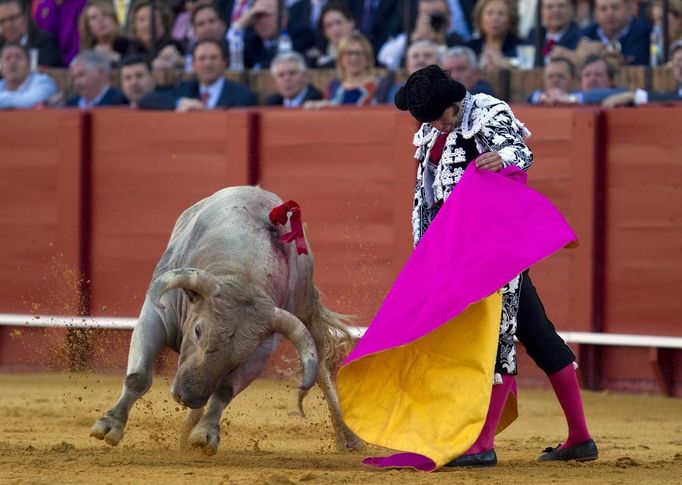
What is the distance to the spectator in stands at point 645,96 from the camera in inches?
285

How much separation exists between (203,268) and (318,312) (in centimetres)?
88

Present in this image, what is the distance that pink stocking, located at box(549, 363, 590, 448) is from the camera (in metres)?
4.86

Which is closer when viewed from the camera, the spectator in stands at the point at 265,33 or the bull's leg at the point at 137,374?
the bull's leg at the point at 137,374

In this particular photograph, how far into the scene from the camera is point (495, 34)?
26.7ft

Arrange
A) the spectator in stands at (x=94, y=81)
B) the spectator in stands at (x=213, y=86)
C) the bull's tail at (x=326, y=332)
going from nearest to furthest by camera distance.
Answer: the bull's tail at (x=326, y=332) < the spectator in stands at (x=213, y=86) < the spectator in stands at (x=94, y=81)

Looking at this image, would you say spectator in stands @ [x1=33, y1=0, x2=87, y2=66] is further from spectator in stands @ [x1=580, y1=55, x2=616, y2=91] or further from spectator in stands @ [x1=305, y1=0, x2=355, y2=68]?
spectator in stands @ [x1=580, y1=55, x2=616, y2=91]

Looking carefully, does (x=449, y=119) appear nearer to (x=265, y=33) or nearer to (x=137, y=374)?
(x=137, y=374)

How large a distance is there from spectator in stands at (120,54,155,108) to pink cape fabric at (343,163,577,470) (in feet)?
13.7

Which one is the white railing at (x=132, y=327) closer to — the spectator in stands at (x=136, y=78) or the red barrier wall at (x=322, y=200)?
the red barrier wall at (x=322, y=200)

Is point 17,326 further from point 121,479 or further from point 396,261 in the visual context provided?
point 121,479

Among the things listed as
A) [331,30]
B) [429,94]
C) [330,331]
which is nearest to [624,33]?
[331,30]

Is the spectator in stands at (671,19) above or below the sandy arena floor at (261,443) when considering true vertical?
above

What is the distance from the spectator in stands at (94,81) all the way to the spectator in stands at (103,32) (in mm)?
505

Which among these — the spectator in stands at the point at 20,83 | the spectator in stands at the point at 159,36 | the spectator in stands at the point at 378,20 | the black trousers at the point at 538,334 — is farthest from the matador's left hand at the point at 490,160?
the spectator in stands at the point at 20,83
